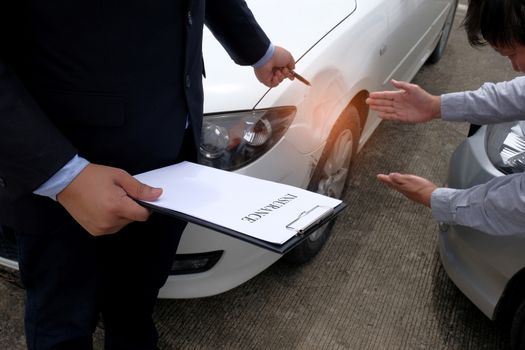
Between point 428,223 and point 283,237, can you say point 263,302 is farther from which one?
point 283,237

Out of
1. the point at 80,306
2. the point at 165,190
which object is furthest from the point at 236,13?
the point at 80,306


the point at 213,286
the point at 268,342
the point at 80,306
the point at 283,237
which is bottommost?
the point at 268,342

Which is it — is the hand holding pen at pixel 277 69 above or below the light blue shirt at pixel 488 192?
above

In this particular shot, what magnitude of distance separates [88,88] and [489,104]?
1.36m

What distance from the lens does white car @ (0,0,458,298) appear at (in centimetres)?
173

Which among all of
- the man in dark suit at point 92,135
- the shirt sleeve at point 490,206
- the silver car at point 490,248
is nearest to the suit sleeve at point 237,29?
the man in dark suit at point 92,135

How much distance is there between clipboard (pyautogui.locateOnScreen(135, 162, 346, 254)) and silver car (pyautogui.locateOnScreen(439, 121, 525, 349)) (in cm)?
89

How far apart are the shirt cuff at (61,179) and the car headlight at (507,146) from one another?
4.74ft

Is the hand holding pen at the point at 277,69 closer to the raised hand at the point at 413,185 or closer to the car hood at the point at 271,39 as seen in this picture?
the car hood at the point at 271,39

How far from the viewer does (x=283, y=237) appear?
3.10 ft

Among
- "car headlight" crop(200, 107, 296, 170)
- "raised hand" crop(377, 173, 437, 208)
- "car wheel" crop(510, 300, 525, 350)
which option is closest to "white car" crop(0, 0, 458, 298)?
"car headlight" crop(200, 107, 296, 170)

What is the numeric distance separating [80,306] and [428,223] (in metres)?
1.93

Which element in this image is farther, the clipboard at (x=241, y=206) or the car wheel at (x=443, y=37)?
the car wheel at (x=443, y=37)

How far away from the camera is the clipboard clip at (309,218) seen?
3.20ft
